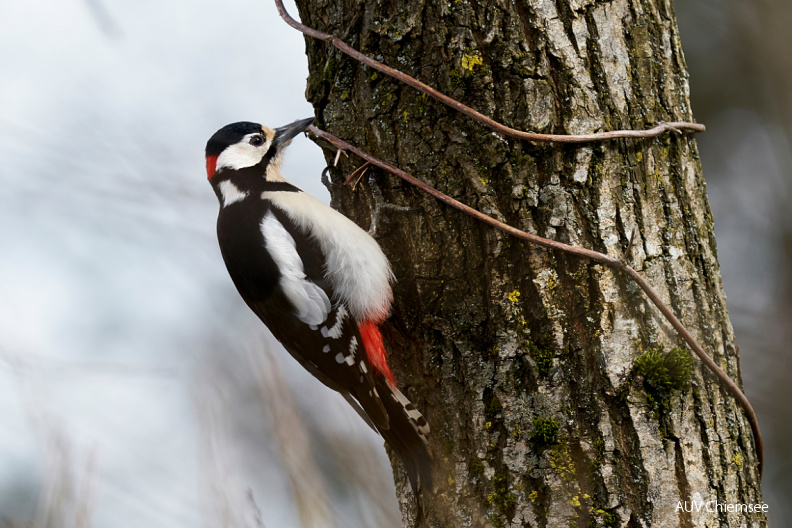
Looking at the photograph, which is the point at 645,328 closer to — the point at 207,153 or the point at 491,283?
the point at 491,283

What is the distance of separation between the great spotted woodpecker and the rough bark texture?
250mm

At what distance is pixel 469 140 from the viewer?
1.71 m

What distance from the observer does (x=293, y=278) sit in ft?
7.34

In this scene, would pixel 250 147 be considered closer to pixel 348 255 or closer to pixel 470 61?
pixel 348 255

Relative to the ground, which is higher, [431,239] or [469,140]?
[469,140]

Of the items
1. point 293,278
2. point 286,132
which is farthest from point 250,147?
point 293,278

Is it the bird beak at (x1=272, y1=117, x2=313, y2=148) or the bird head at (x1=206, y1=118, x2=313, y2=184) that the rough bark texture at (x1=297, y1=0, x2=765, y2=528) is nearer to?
Result: the bird beak at (x1=272, y1=117, x2=313, y2=148)

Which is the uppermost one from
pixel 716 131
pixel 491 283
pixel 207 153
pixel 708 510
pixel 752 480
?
pixel 716 131

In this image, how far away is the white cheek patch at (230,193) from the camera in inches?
98.7

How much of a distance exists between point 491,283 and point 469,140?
0.38 metres

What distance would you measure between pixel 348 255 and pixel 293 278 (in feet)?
0.77

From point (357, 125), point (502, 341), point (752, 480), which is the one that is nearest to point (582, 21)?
point (357, 125)

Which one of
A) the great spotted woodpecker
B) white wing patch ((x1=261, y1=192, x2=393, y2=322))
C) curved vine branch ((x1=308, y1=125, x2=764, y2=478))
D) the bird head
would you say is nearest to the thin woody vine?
curved vine branch ((x1=308, y1=125, x2=764, y2=478))

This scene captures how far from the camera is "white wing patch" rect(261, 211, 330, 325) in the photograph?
221cm
